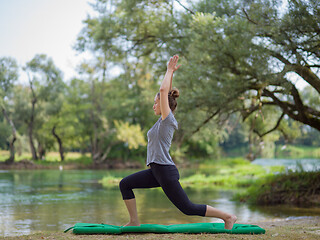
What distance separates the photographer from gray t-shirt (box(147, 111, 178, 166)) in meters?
4.52

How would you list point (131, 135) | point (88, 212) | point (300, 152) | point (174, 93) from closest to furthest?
point (174, 93) → point (88, 212) → point (131, 135) → point (300, 152)

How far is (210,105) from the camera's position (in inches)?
469

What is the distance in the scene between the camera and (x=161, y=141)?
4.55 m

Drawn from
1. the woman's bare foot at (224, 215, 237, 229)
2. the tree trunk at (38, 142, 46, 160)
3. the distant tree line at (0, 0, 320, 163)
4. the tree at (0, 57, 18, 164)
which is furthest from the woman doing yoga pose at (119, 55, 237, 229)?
the tree trunk at (38, 142, 46, 160)

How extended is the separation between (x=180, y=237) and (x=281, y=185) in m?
8.56

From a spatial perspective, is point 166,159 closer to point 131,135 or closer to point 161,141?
point 161,141

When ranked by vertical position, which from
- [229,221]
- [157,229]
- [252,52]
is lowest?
[157,229]

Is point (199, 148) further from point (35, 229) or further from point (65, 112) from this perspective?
point (35, 229)

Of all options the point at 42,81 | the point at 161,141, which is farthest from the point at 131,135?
the point at 161,141

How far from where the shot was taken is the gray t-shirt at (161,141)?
4.52 meters

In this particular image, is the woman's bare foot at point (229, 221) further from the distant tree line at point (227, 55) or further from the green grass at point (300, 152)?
the green grass at point (300, 152)

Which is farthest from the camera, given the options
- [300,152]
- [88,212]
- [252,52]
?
[300,152]

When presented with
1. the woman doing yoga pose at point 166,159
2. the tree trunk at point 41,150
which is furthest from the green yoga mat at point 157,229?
the tree trunk at point 41,150

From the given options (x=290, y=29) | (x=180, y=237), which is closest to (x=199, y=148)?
(x=290, y=29)
